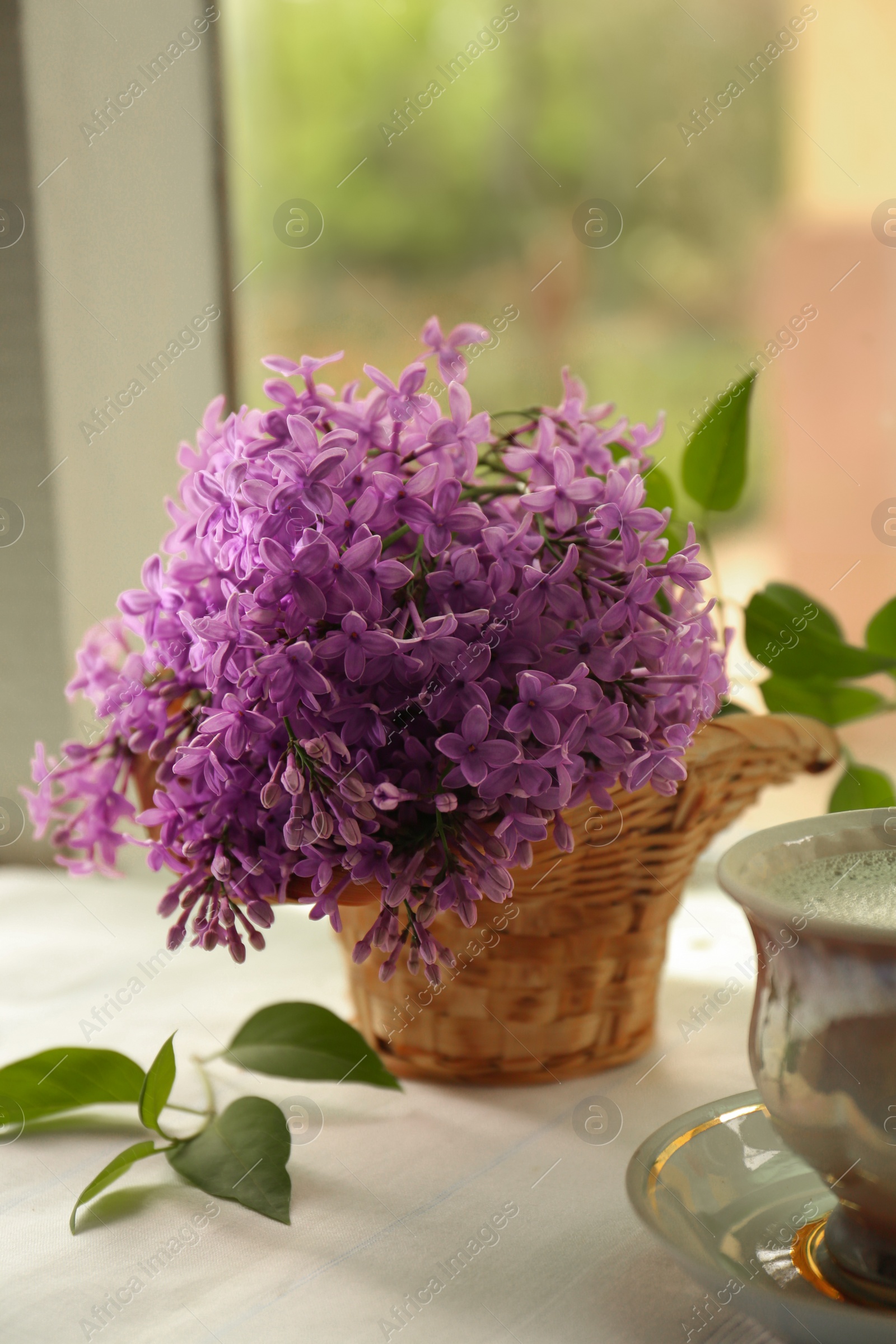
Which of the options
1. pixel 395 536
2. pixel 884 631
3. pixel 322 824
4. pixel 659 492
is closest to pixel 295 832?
pixel 322 824

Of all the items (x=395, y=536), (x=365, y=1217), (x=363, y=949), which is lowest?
(x=365, y=1217)

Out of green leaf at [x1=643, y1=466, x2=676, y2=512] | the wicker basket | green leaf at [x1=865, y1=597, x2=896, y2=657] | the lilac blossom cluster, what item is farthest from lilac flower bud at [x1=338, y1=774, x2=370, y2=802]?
green leaf at [x1=865, y1=597, x2=896, y2=657]

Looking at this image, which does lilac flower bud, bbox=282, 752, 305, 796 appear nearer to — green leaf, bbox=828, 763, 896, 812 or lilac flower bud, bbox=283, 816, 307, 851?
lilac flower bud, bbox=283, 816, 307, 851

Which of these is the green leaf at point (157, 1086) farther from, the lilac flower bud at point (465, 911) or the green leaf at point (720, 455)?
the green leaf at point (720, 455)

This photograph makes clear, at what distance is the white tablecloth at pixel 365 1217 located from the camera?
1.21 ft

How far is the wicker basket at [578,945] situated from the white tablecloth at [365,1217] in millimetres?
18

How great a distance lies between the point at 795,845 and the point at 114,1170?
Answer: 0.87 feet

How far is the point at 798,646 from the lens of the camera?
585 mm

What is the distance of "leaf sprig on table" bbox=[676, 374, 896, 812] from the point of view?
1.89ft

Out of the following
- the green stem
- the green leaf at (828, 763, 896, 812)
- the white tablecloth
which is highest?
the green stem

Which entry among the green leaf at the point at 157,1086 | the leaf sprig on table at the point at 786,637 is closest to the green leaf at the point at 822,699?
the leaf sprig on table at the point at 786,637

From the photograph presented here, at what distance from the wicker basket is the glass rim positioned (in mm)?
106

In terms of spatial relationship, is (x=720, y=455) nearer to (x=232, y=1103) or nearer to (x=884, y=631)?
(x=884, y=631)

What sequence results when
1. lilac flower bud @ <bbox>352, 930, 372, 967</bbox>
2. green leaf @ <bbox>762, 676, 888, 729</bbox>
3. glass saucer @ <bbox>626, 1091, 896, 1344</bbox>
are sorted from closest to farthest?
glass saucer @ <bbox>626, 1091, 896, 1344</bbox>
lilac flower bud @ <bbox>352, 930, 372, 967</bbox>
green leaf @ <bbox>762, 676, 888, 729</bbox>
